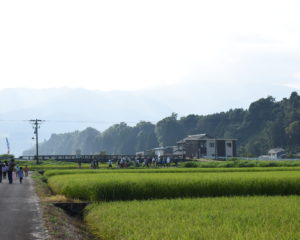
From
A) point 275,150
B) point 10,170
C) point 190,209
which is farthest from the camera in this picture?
point 275,150

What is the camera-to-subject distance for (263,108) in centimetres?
12500

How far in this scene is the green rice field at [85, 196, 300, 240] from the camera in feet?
35.5

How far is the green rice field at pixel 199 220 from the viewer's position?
10812 millimetres

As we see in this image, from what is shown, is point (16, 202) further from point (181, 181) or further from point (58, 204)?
point (181, 181)

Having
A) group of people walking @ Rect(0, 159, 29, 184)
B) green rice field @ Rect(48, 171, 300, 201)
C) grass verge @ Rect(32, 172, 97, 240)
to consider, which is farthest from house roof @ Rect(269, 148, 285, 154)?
grass verge @ Rect(32, 172, 97, 240)

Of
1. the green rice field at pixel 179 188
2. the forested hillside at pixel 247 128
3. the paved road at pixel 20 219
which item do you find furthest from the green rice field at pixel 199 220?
the forested hillside at pixel 247 128

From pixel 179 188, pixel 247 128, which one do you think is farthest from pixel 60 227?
pixel 247 128

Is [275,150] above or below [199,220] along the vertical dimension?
above

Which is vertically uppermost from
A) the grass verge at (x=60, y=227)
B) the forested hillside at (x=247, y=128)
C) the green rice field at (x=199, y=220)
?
the forested hillside at (x=247, y=128)

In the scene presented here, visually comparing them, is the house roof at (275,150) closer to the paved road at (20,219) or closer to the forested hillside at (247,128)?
the forested hillside at (247,128)

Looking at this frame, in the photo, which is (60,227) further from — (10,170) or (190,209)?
(10,170)

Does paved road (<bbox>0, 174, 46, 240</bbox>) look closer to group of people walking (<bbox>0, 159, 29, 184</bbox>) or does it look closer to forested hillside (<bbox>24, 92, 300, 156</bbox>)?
group of people walking (<bbox>0, 159, 29, 184</bbox>)

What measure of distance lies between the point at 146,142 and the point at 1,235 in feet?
502

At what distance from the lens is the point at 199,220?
12.8m
